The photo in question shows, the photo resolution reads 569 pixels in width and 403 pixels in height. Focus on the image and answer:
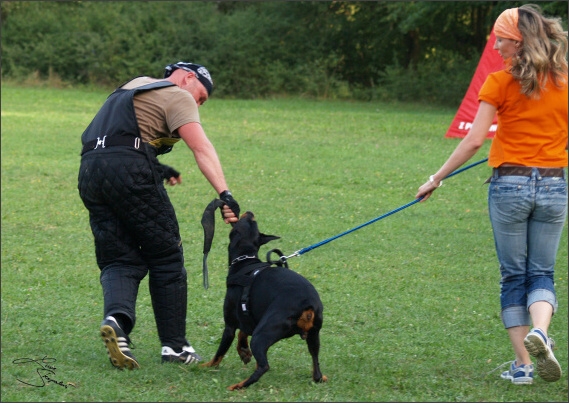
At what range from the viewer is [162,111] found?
Result: 4.92 metres

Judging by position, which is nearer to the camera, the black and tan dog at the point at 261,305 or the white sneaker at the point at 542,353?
the white sneaker at the point at 542,353

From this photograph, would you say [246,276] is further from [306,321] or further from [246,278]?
[306,321]

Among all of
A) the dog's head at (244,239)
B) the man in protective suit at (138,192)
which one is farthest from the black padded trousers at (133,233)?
the dog's head at (244,239)

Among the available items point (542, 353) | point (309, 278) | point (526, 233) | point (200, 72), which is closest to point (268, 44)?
point (309, 278)

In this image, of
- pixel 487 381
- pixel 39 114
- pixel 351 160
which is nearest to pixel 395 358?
pixel 487 381

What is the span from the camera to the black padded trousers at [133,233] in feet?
15.9

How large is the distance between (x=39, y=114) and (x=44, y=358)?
1712cm

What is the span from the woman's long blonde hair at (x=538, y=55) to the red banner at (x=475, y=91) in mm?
10333

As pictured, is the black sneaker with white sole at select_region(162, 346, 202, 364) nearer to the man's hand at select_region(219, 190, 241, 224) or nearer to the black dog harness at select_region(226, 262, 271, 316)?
the black dog harness at select_region(226, 262, 271, 316)

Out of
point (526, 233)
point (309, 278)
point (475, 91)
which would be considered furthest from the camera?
point (475, 91)

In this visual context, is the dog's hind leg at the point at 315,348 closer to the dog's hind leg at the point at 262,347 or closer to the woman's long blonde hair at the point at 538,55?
the dog's hind leg at the point at 262,347

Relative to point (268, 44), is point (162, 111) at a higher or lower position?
higher

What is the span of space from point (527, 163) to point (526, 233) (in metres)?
0.40

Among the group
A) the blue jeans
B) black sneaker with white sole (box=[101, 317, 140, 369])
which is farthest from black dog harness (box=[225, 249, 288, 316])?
the blue jeans
